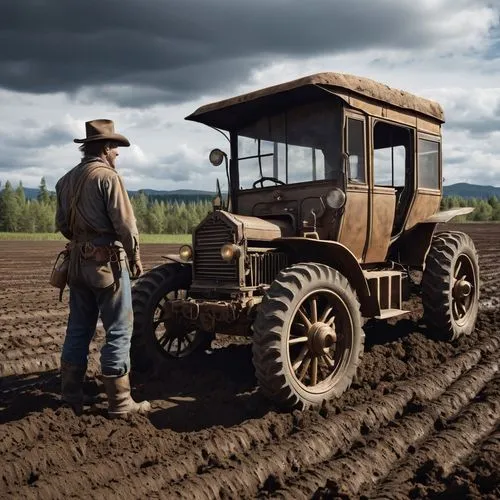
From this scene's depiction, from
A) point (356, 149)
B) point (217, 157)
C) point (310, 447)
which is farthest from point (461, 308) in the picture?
point (310, 447)

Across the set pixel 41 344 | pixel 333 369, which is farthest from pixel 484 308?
pixel 41 344

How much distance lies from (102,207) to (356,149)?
2591mm

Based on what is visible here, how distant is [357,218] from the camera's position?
5.76 m

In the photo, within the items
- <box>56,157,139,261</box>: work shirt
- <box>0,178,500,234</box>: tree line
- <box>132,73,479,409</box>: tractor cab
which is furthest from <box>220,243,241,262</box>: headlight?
<box>0,178,500,234</box>: tree line

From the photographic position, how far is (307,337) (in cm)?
474

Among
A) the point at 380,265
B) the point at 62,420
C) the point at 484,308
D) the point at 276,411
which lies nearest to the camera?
the point at 62,420

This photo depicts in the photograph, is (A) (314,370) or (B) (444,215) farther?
(B) (444,215)

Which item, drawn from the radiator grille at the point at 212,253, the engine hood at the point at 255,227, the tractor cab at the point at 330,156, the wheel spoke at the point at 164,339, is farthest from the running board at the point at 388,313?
the wheel spoke at the point at 164,339

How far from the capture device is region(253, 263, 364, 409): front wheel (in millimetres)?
4375

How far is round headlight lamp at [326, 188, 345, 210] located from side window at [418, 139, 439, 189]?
1889 mm

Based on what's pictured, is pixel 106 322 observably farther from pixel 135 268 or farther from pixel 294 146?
pixel 294 146

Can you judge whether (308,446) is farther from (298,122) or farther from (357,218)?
(298,122)

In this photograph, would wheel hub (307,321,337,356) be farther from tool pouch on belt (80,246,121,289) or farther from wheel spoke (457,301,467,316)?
wheel spoke (457,301,467,316)

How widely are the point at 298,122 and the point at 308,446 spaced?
124 inches
